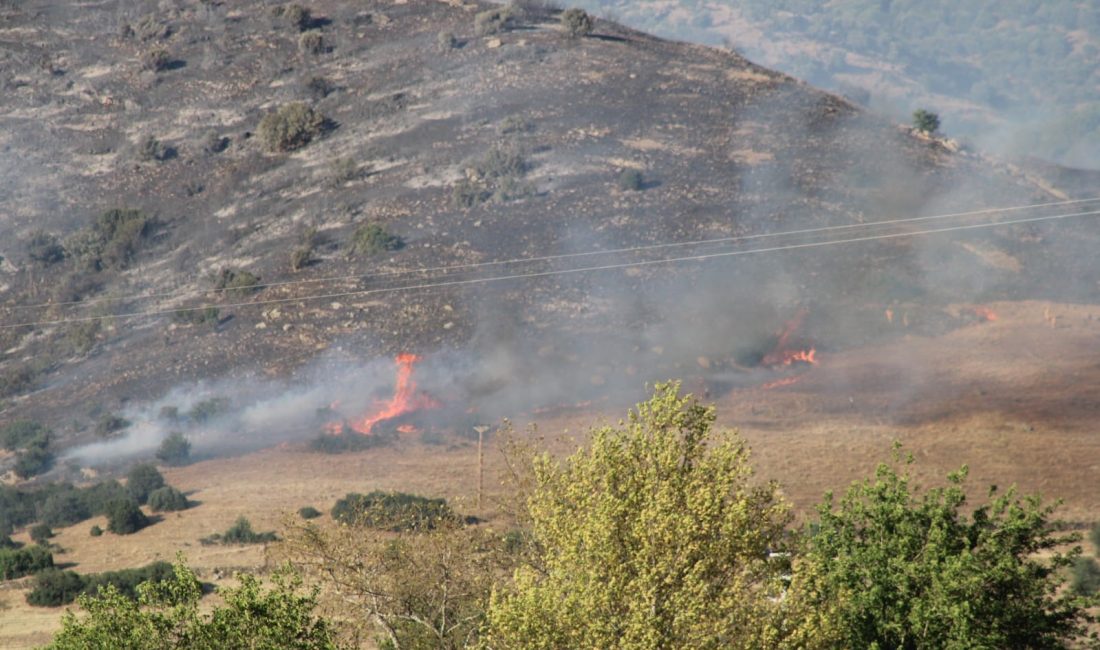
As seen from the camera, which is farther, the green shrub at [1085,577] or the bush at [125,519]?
the bush at [125,519]

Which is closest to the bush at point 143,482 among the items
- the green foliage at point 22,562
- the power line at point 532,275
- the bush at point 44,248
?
the green foliage at point 22,562

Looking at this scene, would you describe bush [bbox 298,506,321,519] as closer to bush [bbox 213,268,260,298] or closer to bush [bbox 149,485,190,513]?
bush [bbox 149,485,190,513]

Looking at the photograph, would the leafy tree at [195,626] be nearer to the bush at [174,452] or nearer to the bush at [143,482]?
the bush at [143,482]

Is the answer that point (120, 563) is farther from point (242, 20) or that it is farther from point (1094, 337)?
point (242, 20)

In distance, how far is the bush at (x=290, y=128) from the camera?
84.4 m

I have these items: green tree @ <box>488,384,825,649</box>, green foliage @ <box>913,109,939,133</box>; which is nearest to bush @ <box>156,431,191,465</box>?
green tree @ <box>488,384,825,649</box>

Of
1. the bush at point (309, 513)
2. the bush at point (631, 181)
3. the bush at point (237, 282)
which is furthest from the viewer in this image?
the bush at point (631, 181)

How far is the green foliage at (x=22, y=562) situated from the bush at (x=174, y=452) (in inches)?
474

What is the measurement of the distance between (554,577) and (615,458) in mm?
2026

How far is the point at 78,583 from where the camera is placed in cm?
3947

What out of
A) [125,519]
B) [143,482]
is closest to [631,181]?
[143,482]

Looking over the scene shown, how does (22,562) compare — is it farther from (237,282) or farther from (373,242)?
(373,242)

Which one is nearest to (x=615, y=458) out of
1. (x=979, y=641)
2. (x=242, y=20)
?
(x=979, y=641)

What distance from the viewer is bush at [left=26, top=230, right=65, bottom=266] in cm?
7731
